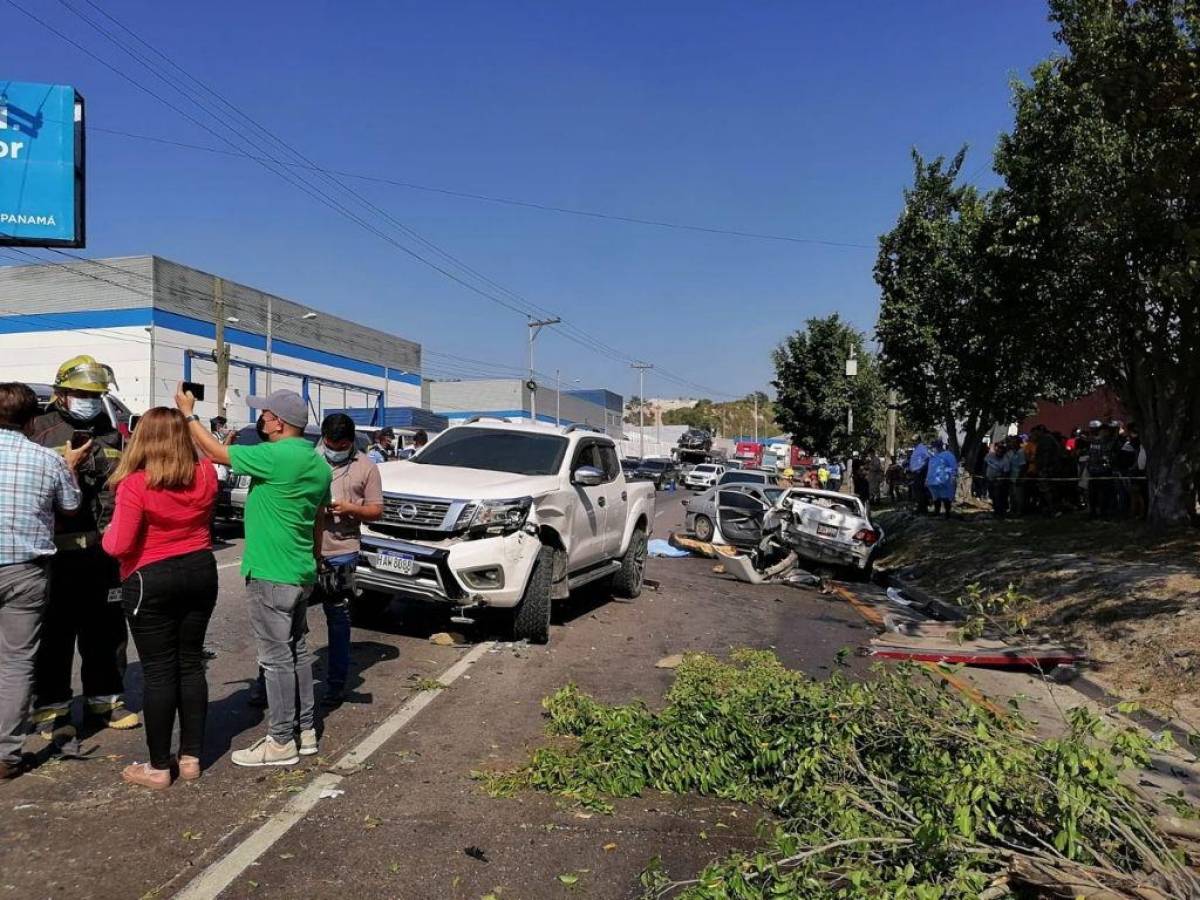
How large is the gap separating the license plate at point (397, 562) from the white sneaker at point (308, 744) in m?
2.34

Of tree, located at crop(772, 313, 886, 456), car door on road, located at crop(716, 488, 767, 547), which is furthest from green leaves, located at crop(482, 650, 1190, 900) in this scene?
tree, located at crop(772, 313, 886, 456)

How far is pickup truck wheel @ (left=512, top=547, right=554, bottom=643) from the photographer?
752 cm

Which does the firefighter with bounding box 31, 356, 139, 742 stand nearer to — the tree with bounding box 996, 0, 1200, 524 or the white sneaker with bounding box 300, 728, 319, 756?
the white sneaker with bounding box 300, 728, 319, 756

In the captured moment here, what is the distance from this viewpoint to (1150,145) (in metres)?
11.0

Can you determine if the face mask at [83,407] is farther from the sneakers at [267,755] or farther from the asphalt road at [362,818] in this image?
the sneakers at [267,755]

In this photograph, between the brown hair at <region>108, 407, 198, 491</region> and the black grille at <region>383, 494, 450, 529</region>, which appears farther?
the black grille at <region>383, 494, 450, 529</region>

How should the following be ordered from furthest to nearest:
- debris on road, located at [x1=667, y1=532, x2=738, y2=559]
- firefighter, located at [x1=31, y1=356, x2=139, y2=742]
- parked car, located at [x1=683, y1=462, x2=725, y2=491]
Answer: parked car, located at [x1=683, y1=462, x2=725, y2=491] < debris on road, located at [x1=667, y1=532, x2=738, y2=559] < firefighter, located at [x1=31, y1=356, x2=139, y2=742]

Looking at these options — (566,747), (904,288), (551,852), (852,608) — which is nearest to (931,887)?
(551,852)

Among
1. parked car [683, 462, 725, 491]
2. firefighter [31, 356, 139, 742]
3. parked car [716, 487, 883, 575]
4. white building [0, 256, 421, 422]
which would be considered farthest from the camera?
parked car [683, 462, 725, 491]

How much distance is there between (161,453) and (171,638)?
906mm

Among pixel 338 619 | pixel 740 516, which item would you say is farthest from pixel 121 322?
pixel 338 619

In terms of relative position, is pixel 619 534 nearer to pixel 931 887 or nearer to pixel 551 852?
pixel 551 852

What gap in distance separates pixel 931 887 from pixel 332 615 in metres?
4.00

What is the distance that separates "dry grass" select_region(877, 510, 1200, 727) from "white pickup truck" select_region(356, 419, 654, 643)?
382 cm
